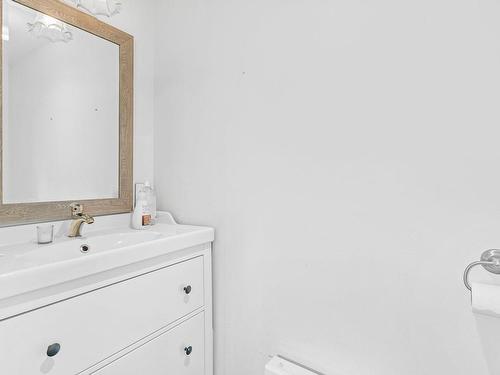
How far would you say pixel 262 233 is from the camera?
1168 millimetres

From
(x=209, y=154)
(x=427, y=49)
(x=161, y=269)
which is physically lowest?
(x=161, y=269)

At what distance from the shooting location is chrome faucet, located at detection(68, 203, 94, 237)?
1087mm

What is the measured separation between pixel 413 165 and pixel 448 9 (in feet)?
1.49

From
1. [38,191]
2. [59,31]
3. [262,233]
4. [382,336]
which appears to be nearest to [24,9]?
[59,31]

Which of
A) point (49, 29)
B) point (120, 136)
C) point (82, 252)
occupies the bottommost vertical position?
point (82, 252)

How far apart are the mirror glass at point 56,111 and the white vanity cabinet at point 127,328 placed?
1.57ft

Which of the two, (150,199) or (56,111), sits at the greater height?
(56,111)

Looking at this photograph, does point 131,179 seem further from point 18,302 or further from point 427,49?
Answer: point 427,49

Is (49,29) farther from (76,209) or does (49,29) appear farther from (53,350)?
(53,350)

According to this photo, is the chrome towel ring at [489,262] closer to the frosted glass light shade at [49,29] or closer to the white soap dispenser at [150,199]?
the white soap dispenser at [150,199]

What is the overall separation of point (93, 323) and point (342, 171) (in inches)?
35.4

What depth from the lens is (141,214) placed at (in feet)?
4.23

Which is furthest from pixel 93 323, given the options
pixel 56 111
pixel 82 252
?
pixel 56 111

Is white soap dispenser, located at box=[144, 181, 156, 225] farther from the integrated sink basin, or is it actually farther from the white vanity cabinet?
the white vanity cabinet
